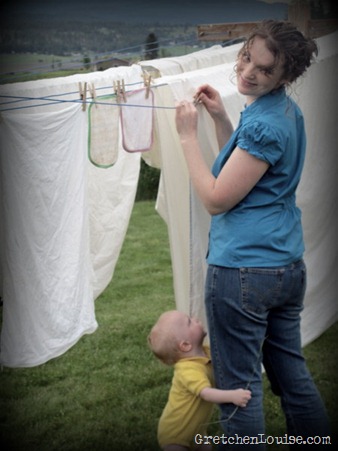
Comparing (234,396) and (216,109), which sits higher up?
(216,109)

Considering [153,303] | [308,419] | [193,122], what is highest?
[193,122]

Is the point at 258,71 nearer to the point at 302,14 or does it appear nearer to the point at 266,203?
the point at 266,203

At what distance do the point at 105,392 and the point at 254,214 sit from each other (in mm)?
1466

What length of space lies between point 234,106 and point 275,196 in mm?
577

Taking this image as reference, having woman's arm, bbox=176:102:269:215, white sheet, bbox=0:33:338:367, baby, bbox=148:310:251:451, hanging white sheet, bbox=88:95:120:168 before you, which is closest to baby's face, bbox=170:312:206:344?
baby, bbox=148:310:251:451

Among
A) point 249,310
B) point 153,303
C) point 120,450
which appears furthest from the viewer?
point 153,303

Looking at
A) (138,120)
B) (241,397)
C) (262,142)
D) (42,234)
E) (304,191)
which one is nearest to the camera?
(262,142)

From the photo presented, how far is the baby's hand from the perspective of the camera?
1941 millimetres

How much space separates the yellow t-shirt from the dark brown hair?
0.89m

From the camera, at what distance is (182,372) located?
2.16 m

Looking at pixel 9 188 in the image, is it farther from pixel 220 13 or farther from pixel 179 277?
pixel 220 13

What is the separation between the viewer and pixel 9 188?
228cm

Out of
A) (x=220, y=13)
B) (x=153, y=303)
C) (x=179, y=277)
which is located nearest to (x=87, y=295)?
(x=179, y=277)

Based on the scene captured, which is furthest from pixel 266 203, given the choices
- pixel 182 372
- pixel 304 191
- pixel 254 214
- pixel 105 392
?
pixel 105 392
